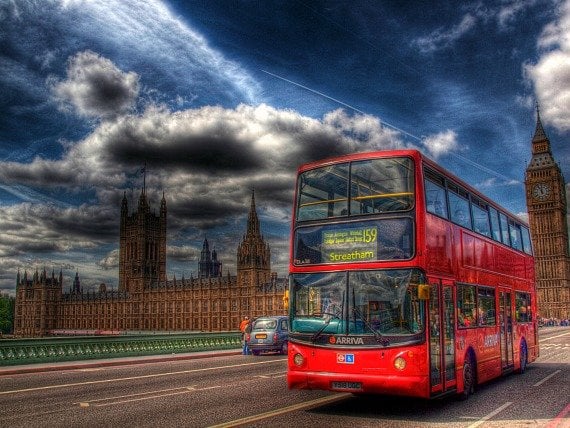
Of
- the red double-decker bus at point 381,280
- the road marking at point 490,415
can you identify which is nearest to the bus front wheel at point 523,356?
the red double-decker bus at point 381,280

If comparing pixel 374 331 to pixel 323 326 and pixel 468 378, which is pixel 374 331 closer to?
pixel 323 326

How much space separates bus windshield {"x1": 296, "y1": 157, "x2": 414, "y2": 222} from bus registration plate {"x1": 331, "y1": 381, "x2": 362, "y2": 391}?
2816 mm

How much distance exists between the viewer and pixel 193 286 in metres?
117

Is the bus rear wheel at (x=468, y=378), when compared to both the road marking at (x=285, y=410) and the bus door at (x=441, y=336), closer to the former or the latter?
the bus door at (x=441, y=336)

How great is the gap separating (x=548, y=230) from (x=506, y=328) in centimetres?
13298

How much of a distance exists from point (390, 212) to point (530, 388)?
651 centimetres

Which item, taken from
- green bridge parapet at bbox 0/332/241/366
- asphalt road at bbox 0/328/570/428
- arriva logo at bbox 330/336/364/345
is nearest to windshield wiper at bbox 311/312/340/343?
arriva logo at bbox 330/336/364/345

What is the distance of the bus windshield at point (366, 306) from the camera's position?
9.04 metres

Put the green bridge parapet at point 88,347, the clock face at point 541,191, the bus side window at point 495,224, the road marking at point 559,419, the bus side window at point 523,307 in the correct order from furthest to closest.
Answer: the clock face at point 541,191 < the green bridge parapet at point 88,347 < the bus side window at point 523,307 < the bus side window at point 495,224 < the road marking at point 559,419

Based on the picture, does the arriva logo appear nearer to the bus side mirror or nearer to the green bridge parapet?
the bus side mirror

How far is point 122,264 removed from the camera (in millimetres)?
A: 150625

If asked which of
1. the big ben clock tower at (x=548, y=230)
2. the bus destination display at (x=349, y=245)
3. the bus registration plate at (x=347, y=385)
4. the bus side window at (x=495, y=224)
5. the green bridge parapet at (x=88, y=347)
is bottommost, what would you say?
the green bridge parapet at (x=88, y=347)

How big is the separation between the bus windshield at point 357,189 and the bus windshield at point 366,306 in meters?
1.14

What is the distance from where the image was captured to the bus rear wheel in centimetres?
1110
